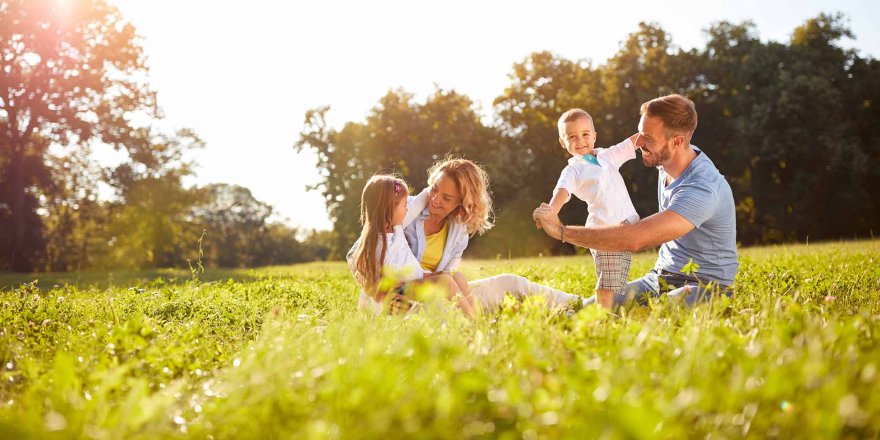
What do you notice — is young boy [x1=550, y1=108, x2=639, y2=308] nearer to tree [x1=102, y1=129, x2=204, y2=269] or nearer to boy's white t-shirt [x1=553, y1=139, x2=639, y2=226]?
boy's white t-shirt [x1=553, y1=139, x2=639, y2=226]

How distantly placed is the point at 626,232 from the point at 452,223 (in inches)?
75.0

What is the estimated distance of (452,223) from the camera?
6.87 m

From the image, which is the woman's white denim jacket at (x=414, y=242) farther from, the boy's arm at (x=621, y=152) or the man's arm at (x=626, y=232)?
the boy's arm at (x=621, y=152)

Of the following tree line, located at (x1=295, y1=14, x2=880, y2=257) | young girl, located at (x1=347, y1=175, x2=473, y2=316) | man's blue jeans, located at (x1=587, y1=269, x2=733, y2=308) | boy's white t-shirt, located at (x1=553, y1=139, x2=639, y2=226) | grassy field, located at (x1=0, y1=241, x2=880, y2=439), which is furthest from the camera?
tree line, located at (x1=295, y1=14, x2=880, y2=257)

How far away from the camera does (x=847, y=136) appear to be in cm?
3362

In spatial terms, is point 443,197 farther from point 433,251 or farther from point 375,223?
point 375,223

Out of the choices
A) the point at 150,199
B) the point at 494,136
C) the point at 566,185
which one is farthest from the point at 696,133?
the point at 566,185

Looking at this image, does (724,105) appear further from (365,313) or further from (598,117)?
(365,313)

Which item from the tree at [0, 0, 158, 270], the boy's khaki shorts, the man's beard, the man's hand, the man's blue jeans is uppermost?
the tree at [0, 0, 158, 270]

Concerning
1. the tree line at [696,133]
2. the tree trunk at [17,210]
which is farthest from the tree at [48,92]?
the tree line at [696,133]

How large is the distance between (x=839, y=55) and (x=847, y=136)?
16.2ft

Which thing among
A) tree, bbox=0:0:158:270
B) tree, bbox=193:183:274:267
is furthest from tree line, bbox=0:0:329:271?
tree, bbox=193:183:274:267

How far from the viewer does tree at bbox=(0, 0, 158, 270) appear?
27656 mm

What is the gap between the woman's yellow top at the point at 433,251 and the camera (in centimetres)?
685
